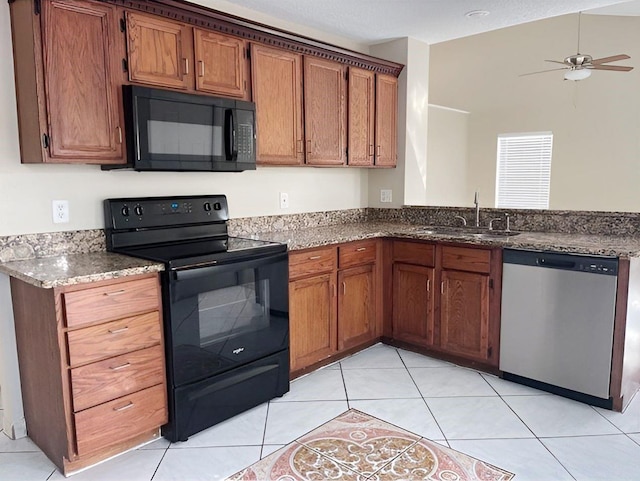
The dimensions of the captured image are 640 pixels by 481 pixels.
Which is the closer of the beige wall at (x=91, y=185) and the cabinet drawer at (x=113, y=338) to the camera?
the cabinet drawer at (x=113, y=338)

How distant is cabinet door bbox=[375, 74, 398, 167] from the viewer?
368 cm

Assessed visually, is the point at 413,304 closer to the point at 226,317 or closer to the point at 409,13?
the point at 226,317

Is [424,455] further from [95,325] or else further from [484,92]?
[484,92]

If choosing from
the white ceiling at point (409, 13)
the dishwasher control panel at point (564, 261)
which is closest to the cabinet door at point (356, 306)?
the dishwasher control panel at point (564, 261)

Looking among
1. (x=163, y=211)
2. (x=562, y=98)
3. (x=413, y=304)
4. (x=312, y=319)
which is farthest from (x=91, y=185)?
(x=562, y=98)

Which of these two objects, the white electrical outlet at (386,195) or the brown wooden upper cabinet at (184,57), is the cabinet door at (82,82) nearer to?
the brown wooden upper cabinet at (184,57)

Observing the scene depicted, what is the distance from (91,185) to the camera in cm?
242

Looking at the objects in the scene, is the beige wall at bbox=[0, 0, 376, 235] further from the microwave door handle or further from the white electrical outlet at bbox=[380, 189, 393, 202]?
the white electrical outlet at bbox=[380, 189, 393, 202]

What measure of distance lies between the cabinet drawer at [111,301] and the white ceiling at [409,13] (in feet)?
6.12

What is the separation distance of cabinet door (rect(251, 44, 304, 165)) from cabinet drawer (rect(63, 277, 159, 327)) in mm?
1150

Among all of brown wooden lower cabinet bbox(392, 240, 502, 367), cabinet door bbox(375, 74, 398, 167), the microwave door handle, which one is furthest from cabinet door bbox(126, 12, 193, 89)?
brown wooden lower cabinet bbox(392, 240, 502, 367)

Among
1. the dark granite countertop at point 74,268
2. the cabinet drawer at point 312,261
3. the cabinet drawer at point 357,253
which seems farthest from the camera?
the cabinet drawer at point 357,253

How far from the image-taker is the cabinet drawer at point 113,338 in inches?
74.5

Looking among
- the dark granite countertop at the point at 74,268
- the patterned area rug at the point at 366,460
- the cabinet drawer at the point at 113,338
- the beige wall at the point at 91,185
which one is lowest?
the patterned area rug at the point at 366,460
